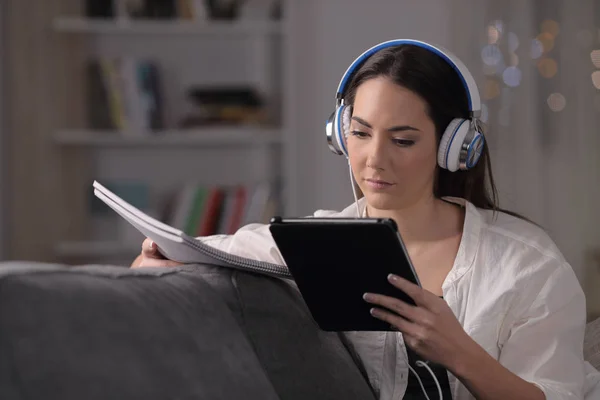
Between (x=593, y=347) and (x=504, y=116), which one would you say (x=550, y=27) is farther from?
(x=593, y=347)

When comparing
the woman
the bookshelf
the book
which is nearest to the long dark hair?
the woman

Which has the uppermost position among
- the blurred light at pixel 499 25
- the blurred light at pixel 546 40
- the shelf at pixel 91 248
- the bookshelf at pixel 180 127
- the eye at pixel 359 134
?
the blurred light at pixel 499 25

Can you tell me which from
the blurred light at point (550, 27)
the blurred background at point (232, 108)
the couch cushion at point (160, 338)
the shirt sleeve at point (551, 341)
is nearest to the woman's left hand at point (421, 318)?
the couch cushion at point (160, 338)

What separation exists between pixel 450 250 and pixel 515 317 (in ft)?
0.69

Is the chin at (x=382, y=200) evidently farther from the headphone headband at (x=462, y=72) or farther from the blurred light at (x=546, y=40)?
the blurred light at (x=546, y=40)

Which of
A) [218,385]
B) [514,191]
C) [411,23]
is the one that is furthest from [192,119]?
[218,385]

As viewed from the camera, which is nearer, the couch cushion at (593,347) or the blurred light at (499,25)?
the couch cushion at (593,347)

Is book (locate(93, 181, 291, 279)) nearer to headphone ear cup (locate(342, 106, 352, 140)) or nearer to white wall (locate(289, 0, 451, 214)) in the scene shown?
headphone ear cup (locate(342, 106, 352, 140))

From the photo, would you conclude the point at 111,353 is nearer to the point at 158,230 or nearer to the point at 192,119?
the point at 158,230

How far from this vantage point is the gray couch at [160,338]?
0.82 meters

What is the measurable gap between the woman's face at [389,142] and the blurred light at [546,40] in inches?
94.0

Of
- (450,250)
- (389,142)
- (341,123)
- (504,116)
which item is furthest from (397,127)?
(504,116)

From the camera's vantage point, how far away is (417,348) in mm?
1166

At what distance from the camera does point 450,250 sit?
1.56 meters
